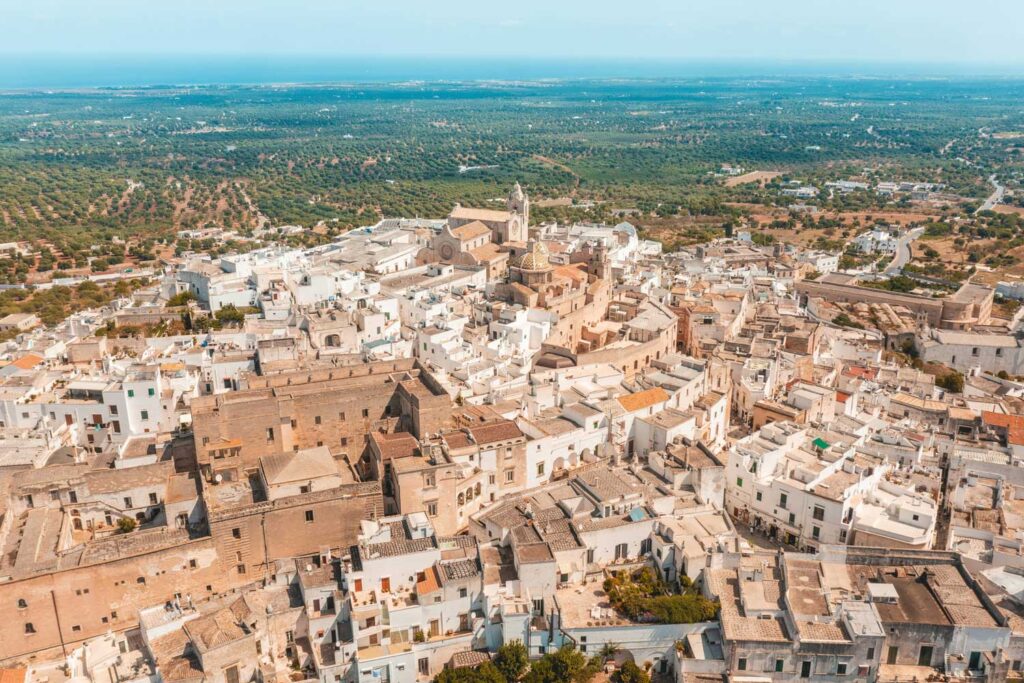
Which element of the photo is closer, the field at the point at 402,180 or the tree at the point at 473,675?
the tree at the point at 473,675

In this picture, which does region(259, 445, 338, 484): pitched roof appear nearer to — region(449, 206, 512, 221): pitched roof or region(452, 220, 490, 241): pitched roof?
region(452, 220, 490, 241): pitched roof

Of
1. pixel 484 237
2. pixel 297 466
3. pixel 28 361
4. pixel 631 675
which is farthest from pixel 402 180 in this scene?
pixel 631 675

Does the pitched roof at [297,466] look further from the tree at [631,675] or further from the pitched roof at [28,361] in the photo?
the pitched roof at [28,361]

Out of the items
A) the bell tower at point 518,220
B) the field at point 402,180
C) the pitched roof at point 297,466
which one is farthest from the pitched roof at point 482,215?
the pitched roof at point 297,466

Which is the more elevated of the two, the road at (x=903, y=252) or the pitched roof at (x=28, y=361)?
the pitched roof at (x=28, y=361)

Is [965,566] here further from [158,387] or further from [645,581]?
[158,387]

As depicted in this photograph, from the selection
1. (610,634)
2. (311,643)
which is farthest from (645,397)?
(311,643)
